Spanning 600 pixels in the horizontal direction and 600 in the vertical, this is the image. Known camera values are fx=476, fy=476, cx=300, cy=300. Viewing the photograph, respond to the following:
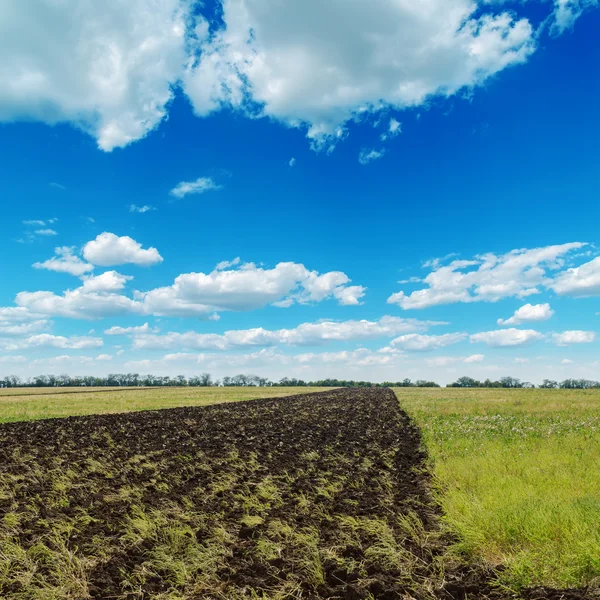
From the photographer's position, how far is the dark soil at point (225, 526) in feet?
19.6

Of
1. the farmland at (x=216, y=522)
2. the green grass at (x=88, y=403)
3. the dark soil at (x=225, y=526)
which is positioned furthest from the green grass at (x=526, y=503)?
the green grass at (x=88, y=403)

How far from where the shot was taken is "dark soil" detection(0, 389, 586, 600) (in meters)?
5.97

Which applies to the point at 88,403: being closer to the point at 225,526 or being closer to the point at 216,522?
the point at 216,522

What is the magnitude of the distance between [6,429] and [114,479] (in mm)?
16983

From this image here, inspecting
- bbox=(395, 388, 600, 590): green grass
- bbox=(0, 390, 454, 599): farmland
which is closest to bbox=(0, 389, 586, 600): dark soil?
bbox=(0, 390, 454, 599): farmland

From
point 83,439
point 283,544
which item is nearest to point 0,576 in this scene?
point 283,544

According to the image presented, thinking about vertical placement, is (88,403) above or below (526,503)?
below

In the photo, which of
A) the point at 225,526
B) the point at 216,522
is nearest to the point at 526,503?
the point at 225,526

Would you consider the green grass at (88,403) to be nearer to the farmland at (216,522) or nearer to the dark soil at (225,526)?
the farmland at (216,522)

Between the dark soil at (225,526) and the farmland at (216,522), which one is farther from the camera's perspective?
the farmland at (216,522)

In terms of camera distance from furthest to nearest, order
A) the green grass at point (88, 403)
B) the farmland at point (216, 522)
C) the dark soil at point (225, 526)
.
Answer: the green grass at point (88, 403) → the farmland at point (216, 522) → the dark soil at point (225, 526)

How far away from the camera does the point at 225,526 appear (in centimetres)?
825

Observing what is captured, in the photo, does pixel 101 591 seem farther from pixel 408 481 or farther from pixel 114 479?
pixel 408 481

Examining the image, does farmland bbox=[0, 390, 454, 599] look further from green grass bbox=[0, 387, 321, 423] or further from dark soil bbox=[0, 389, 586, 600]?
green grass bbox=[0, 387, 321, 423]
